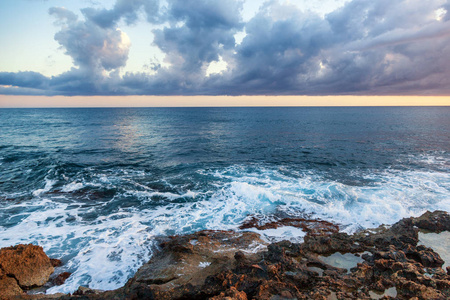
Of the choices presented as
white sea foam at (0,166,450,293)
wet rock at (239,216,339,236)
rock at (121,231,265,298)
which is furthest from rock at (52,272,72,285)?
wet rock at (239,216,339,236)

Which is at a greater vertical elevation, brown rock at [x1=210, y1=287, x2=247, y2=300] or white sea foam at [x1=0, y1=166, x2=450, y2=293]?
brown rock at [x1=210, y1=287, x2=247, y2=300]

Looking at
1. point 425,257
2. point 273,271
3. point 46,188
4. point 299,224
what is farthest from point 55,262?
point 425,257

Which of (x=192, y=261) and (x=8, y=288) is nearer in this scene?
(x=8, y=288)

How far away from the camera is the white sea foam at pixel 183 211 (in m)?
9.79

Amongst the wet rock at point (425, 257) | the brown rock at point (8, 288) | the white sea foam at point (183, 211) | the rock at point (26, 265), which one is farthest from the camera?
the white sea foam at point (183, 211)

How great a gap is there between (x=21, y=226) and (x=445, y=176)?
3218 centimetres

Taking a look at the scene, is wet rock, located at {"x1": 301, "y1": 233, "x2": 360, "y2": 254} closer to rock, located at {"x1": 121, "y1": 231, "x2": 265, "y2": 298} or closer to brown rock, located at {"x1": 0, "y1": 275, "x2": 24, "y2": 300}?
rock, located at {"x1": 121, "y1": 231, "x2": 265, "y2": 298}

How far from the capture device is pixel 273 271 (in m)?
6.84

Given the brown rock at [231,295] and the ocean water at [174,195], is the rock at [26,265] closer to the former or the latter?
the ocean water at [174,195]

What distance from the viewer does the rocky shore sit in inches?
245

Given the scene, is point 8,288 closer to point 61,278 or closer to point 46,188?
point 61,278

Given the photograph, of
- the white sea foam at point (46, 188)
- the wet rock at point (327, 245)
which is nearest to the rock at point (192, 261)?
the wet rock at point (327, 245)

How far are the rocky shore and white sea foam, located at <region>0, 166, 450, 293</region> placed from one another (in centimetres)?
131

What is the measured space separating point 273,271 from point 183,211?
27.9 ft
